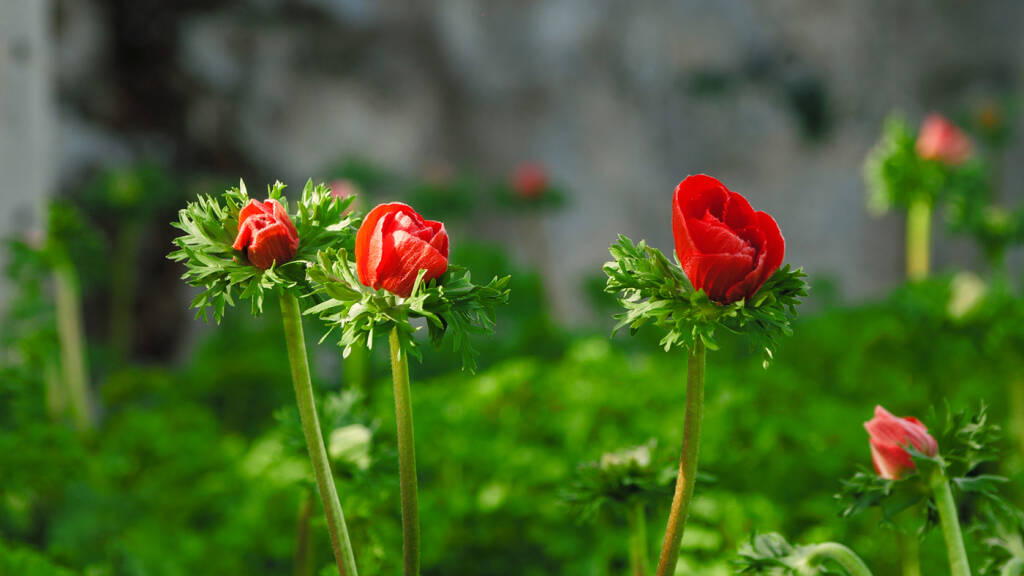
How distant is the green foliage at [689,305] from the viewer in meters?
0.66

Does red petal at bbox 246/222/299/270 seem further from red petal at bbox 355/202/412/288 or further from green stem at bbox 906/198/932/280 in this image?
green stem at bbox 906/198/932/280

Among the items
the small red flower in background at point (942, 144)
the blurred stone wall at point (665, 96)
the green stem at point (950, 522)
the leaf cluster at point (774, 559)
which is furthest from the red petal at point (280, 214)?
the blurred stone wall at point (665, 96)

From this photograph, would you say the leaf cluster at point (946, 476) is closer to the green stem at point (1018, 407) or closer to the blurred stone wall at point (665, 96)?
the green stem at point (1018, 407)

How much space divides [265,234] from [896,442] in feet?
1.99

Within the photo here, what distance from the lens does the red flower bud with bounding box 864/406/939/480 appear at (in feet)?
2.54

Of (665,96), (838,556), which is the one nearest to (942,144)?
(838,556)

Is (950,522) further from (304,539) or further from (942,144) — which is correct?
(942,144)

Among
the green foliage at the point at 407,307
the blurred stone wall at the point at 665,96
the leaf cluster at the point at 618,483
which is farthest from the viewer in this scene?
the blurred stone wall at the point at 665,96

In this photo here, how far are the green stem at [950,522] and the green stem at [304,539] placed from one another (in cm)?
67

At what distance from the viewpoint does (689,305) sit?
2.23 feet

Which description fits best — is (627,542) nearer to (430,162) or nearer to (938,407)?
(938,407)

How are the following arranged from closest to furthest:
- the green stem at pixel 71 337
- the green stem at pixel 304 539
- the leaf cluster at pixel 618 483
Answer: the leaf cluster at pixel 618 483 → the green stem at pixel 304 539 → the green stem at pixel 71 337

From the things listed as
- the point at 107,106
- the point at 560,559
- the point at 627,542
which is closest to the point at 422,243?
the point at 627,542

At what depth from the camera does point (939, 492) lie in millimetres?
774
